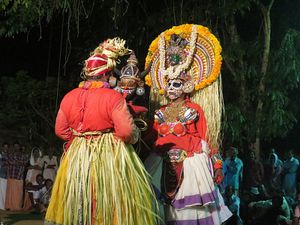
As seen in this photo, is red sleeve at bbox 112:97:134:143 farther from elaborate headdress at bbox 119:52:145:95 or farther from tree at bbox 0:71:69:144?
tree at bbox 0:71:69:144

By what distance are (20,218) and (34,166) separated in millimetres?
1442

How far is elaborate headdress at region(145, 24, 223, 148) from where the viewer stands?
19.3 feet

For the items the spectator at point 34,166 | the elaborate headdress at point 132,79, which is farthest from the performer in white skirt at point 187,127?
the spectator at point 34,166

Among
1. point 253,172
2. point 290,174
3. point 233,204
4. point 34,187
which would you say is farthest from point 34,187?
point 290,174

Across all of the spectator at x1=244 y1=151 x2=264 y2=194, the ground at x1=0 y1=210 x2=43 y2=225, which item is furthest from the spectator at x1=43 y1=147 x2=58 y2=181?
the spectator at x1=244 y1=151 x2=264 y2=194

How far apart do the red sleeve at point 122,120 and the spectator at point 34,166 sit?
790 centimetres

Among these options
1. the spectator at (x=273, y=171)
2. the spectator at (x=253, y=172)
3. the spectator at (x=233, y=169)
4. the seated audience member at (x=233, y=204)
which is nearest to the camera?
the seated audience member at (x=233, y=204)

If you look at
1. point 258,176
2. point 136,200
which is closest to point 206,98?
point 136,200

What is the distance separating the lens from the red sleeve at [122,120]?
4.47 metres

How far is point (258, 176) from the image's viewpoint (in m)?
10.7

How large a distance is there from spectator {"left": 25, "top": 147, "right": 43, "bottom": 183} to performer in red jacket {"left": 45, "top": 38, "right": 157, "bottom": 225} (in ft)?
24.9

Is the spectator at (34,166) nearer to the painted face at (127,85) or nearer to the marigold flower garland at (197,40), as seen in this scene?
the marigold flower garland at (197,40)

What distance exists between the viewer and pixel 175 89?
579 cm

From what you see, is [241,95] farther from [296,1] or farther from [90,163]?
[90,163]
